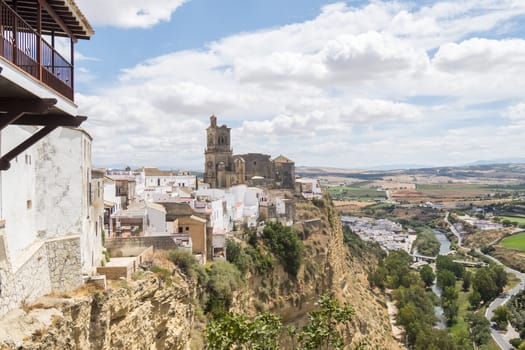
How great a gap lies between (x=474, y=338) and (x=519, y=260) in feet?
152

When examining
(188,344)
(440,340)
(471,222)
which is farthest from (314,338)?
(471,222)

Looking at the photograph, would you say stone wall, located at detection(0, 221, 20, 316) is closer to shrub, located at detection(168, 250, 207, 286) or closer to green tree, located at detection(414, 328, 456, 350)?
shrub, located at detection(168, 250, 207, 286)

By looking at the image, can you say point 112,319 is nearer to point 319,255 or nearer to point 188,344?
point 188,344

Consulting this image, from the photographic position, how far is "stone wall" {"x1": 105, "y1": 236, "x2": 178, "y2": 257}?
19.0m

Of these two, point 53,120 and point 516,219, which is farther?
point 516,219

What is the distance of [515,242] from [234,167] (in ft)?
234

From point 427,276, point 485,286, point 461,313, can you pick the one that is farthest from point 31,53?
point 427,276

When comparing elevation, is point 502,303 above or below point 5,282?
below

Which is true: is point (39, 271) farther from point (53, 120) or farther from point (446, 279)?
point (446, 279)

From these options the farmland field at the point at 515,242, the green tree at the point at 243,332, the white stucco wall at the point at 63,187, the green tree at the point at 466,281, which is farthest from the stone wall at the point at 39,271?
the farmland field at the point at 515,242

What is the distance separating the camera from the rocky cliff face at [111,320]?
924 cm

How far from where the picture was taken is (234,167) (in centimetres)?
5391

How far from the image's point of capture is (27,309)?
32.9ft

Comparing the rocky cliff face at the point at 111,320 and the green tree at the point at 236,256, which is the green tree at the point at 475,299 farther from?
the rocky cliff face at the point at 111,320
